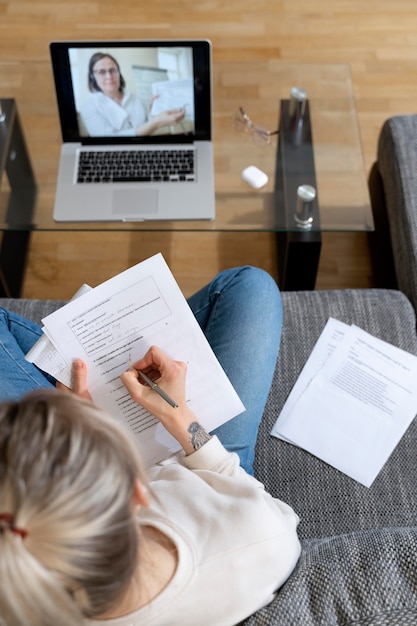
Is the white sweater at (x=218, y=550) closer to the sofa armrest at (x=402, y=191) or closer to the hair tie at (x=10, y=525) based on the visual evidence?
the hair tie at (x=10, y=525)

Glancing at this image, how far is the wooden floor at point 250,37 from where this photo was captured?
2172 millimetres

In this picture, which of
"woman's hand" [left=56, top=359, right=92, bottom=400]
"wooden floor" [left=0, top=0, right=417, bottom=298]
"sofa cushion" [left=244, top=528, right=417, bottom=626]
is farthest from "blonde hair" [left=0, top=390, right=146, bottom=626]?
"wooden floor" [left=0, top=0, right=417, bottom=298]

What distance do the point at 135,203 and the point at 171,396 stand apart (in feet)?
2.30

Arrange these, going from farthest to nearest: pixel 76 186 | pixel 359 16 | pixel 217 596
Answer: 1. pixel 359 16
2. pixel 76 186
3. pixel 217 596

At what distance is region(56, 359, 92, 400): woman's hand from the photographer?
117 centimetres

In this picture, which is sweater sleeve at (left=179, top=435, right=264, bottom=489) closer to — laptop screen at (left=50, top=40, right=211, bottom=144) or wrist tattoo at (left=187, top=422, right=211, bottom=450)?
wrist tattoo at (left=187, top=422, right=211, bottom=450)

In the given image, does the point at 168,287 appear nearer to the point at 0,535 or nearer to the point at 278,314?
the point at 278,314

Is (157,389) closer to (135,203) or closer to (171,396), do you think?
Answer: (171,396)

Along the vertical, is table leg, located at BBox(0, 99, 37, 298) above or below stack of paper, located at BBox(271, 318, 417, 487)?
above

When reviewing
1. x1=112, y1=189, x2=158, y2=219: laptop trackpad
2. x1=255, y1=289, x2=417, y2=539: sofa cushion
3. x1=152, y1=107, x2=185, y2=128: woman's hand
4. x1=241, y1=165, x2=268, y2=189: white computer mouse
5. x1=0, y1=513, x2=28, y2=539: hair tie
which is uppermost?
x1=152, y1=107, x2=185, y2=128: woman's hand

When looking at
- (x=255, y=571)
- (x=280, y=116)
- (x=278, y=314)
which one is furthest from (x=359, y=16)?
(x=255, y=571)

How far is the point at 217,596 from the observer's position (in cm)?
89

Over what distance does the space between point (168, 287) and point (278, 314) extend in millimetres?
301

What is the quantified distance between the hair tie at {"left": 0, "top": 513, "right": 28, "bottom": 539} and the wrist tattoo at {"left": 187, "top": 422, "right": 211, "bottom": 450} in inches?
18.3
